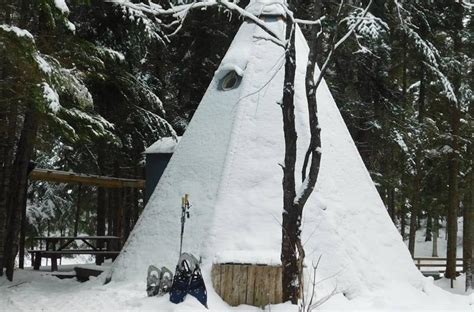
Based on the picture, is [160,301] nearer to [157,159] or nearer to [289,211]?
[289,211]

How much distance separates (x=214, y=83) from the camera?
10.8m

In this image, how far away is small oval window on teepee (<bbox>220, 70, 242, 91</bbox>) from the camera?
10588mm

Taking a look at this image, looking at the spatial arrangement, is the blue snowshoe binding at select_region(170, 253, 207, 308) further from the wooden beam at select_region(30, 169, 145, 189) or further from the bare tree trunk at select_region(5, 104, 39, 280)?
the wooden beam at select_region(30, 169, 145, 189)

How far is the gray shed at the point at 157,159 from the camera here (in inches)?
504

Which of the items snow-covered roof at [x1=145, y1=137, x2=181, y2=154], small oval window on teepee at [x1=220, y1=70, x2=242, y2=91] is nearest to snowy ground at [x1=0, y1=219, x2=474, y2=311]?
snow-covered roof at [x1=145, y1=137, x2=181, y2=154]

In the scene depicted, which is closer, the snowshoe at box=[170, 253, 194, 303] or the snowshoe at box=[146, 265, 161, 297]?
the snowshoe at box=[170, 253, 194, 303]

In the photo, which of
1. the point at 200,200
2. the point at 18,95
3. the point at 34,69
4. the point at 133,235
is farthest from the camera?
the point at 133,235

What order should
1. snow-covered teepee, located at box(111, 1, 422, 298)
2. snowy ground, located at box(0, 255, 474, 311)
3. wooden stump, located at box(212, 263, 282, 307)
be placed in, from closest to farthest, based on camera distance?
snowy ground, located at box(0, 255, 474, 311) < wooden stump, located at box(212, 263, 282, 307) < snow-covered teepee, located at box(111, 1, 422, 298)

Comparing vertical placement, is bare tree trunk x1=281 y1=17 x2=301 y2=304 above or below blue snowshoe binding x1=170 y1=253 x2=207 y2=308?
above

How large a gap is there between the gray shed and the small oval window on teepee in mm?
2593

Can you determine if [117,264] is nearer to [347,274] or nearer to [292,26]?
[347,274]

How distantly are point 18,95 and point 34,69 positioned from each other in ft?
2.79

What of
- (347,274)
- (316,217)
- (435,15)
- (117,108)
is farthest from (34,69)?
(435,15)

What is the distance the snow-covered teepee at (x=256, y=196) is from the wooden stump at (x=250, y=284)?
0.45ft
